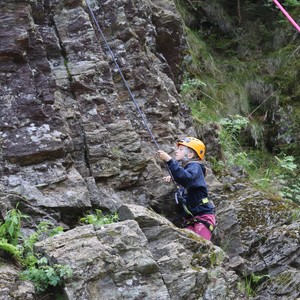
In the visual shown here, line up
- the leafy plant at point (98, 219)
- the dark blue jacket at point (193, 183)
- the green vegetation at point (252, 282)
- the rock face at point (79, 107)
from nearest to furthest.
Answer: the leafy plant at point (98, 219) < the rock face at point (79, 107) < the green vegetation at point (252, 282) < the dark blue jacket at point (193, 183)

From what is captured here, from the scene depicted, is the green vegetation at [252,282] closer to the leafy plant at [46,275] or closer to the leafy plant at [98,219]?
the leafy plant at [98,219]

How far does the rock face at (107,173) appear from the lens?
4508 mm

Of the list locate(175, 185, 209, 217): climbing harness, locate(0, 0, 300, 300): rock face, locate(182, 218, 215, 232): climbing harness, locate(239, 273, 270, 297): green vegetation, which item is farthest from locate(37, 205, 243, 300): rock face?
locate(175, 185, 209, 217): climbing harness

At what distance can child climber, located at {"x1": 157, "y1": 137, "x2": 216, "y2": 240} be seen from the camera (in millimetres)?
6391

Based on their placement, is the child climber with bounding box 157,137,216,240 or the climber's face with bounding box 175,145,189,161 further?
the climber's face with bounding box 175,145,189,161

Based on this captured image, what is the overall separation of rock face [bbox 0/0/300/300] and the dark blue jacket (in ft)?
1.47

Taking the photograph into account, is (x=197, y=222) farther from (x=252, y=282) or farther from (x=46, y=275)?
(x=46, y=275)

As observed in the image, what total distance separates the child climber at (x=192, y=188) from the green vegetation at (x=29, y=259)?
2107 mm

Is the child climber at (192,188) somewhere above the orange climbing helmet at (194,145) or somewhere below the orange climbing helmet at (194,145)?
below

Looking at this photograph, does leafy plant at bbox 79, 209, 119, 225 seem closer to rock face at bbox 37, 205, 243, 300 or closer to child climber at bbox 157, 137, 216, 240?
rock face at bbox 37, 205, 243, 300

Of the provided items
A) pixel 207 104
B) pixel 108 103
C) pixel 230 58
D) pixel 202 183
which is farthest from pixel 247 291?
A: pixel 230 58

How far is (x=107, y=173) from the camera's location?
6555mm

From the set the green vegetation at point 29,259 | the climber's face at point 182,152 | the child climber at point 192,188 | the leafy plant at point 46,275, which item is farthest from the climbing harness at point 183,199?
the leafy plant at point 46,275

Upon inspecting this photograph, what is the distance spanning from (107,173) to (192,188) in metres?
1.07
